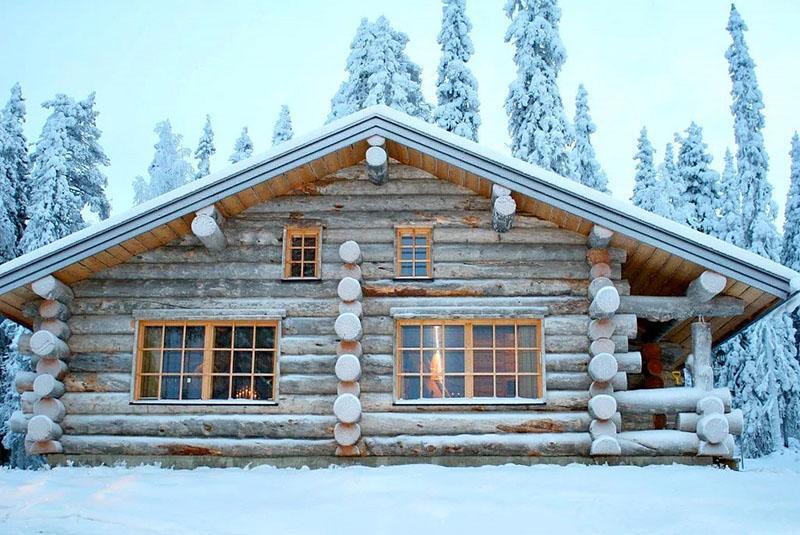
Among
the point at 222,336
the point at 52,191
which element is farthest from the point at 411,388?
the point at 52,191

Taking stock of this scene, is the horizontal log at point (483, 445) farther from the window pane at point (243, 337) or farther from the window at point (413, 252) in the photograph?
the window at point (413, 252)

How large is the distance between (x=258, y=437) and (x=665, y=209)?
93.4ft

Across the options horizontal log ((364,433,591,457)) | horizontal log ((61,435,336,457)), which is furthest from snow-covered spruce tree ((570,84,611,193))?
horizontal log ((61,435,336,457))

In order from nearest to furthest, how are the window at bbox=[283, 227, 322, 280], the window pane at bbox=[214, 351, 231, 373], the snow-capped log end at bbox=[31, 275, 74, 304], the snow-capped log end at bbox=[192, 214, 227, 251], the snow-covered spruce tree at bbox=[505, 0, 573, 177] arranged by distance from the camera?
the snow-capped log end at bbox=[31, 275, 74, 304] → the snow-capped log end at bbox=[192, 214, 227, 251] → the window pane at bbox=[214, 351, 231, 373] → the window at bbox=[283, 227, 322, 280] → the snow-covered spruce tree at bbox=[505, 0, 573, 177]

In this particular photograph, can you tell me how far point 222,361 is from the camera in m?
13.7

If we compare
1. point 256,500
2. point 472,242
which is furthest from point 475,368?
point 256,500

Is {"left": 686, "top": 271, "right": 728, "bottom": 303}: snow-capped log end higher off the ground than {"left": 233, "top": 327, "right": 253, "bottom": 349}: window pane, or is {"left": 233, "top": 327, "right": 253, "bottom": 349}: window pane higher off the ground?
{"left": 686, "top": 271, "right": 728, "bottom": 303}: snow-capped log end

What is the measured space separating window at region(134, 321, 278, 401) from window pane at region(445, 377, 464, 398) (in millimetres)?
2779

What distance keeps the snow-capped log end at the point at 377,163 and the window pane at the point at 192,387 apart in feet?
14.2

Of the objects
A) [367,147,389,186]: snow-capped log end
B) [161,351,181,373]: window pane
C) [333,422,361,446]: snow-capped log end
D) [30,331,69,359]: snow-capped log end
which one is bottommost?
[333,422,361,446]: snow-capped log end

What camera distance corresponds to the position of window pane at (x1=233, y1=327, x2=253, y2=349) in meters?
13.8

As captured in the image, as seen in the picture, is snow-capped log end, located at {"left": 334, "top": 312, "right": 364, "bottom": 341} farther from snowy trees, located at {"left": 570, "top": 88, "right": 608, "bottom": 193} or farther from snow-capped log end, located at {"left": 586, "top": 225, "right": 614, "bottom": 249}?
snowy trees, located at {"left": 570, "top": 88, "right": 608, "bottom": 193}

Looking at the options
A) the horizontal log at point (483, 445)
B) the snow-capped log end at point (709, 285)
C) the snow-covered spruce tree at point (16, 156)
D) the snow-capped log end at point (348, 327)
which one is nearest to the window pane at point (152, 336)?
the snow-capped log end at point (348, 327)

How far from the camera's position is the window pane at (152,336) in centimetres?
1381
